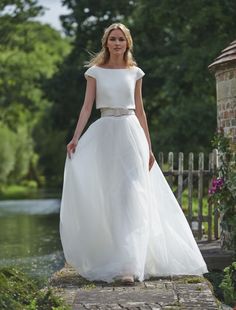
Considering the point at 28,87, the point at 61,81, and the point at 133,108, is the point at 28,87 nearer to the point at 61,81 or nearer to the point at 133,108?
the point at 61,81

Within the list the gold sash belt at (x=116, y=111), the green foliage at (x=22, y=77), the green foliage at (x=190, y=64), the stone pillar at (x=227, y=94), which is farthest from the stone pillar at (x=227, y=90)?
the green foliage at (x=22, y=77)

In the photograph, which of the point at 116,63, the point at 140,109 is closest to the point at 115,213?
the point at 140,109

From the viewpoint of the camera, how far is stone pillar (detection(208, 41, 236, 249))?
10.2 meters

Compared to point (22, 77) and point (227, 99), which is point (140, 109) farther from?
point (22, 77)

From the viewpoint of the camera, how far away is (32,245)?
16.2 meters

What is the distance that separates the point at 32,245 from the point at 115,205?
9.49 metres

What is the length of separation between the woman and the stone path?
0.73 feet

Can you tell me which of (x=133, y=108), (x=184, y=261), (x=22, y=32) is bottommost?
(x=184, y=261)

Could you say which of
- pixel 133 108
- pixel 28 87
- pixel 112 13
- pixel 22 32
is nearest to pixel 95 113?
pixel 112 13

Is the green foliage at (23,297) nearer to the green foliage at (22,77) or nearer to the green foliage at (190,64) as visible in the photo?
the green foliage at (190,64)

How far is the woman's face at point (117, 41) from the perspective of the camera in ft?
23.1

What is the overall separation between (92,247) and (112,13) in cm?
2251

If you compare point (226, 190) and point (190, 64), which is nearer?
point (226, 190)

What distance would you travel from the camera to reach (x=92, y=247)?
694cm
